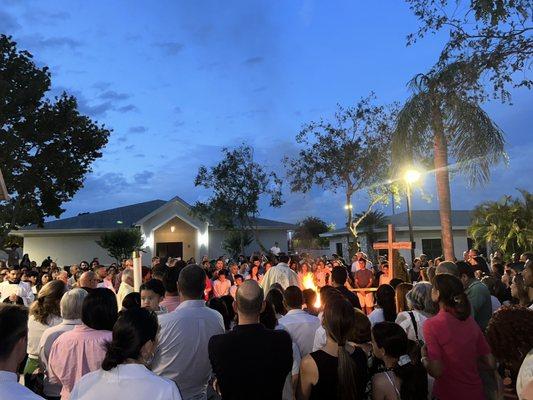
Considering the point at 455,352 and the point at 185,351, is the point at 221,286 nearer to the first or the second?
the point at 185,351

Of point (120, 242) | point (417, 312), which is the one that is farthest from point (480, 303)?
point (120, 242)

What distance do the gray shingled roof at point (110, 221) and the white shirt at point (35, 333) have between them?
25.7 metres

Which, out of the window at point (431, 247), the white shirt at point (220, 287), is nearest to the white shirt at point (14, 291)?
the white shirt at point (220, 287)

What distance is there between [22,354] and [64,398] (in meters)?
1.63

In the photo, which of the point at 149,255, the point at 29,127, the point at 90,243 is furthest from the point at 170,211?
the point at 29,127

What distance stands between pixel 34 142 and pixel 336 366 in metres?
26.6

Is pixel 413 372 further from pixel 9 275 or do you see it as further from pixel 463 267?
pixel 9 275

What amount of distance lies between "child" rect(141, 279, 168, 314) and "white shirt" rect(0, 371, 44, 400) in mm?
3037

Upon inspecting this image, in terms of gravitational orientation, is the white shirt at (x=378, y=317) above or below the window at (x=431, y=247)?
below

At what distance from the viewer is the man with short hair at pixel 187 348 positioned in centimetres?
409

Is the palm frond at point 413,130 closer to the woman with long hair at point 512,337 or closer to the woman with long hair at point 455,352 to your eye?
the woman with long hair at point 455,352

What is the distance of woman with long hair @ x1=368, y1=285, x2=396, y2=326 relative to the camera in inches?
217

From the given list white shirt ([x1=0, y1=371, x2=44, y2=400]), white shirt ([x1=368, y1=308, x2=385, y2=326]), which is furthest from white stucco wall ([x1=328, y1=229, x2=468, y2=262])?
white shirt ([x1=0, y1=371, x2=44, y2=400])

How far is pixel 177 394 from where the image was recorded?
2.52 metres
